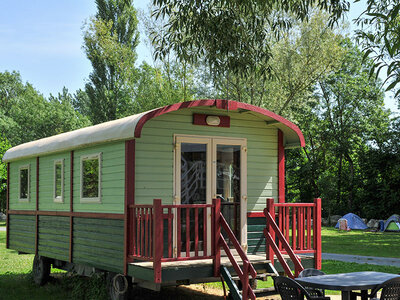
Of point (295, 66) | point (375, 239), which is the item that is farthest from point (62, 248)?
point (375, 239)

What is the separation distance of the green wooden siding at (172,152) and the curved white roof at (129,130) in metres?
0.34

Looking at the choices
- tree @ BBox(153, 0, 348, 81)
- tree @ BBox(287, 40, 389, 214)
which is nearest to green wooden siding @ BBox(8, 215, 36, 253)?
tree @ BBox(153, 0, 348, 81)

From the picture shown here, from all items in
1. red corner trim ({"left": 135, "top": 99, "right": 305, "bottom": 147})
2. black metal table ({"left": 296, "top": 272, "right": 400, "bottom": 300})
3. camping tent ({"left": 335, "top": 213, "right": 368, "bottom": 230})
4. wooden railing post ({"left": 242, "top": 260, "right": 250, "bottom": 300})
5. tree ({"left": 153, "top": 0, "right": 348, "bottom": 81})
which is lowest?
camping tent ({"left": 335, "top": 213, "right": 368, "bottom": 230})

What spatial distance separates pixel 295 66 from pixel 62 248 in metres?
15.3

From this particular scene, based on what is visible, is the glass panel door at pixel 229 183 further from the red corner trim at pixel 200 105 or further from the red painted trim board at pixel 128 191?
the red painted trim board at pixel 128 191

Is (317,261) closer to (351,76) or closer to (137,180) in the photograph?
(137,180)

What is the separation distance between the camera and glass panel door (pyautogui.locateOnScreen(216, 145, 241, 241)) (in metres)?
9.69

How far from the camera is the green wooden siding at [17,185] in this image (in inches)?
501

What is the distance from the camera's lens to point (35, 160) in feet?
41.5

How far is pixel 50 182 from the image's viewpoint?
11750 millimetres

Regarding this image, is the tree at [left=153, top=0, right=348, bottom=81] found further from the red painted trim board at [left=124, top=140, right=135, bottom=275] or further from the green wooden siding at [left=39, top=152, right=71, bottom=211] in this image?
the green wooden siding at [left=39, top=152, right=71, bottom=211]

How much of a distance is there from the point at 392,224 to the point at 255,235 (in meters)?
21.4

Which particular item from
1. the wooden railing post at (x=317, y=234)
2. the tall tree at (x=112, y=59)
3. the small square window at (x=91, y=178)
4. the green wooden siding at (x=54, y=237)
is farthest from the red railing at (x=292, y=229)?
the tall tree at (x=112, y=59)

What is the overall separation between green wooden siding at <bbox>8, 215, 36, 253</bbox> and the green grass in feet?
2.39
